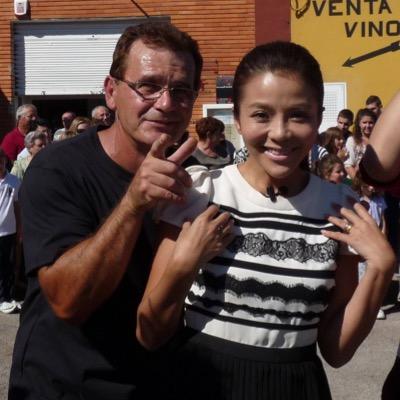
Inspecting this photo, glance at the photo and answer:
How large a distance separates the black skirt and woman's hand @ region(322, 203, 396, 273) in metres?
→ 0.29

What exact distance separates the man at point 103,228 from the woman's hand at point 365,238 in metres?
0.43

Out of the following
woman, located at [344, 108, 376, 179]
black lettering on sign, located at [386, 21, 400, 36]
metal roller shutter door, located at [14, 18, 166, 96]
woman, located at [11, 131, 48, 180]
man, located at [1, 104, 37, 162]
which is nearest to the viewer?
woman, located at [11, 131, 48, 180]

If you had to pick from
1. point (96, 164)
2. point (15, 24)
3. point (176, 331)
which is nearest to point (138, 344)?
point (176, 331)

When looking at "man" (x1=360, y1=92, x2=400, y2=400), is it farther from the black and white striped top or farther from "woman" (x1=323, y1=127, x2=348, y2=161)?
"woman" (x1=323, y1=127, x2=348, y2=161)

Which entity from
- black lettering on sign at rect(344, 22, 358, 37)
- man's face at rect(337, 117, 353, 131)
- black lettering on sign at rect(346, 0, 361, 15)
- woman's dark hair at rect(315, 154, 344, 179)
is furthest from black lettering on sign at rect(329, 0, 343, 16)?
woman's dark hair at rect(315, 154, 344, 179)

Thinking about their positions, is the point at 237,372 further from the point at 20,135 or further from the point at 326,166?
the point at 20,135

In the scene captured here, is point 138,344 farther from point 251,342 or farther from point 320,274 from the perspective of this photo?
point 320,274

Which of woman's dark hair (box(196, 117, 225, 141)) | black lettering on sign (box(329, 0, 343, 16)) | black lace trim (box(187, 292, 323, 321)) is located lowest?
black lace trim (box(187, 292, 323, 321))

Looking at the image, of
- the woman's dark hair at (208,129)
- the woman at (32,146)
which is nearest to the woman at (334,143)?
the woman's dark hair at (208,129)

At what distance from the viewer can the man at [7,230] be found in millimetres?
8250

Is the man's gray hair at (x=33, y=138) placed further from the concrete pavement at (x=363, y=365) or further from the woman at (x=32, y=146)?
the concrete pavement at (x=363, y=365)

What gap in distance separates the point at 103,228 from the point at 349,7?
1337 cm

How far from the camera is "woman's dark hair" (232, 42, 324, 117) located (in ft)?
7.04

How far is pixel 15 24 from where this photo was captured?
1576 cm
